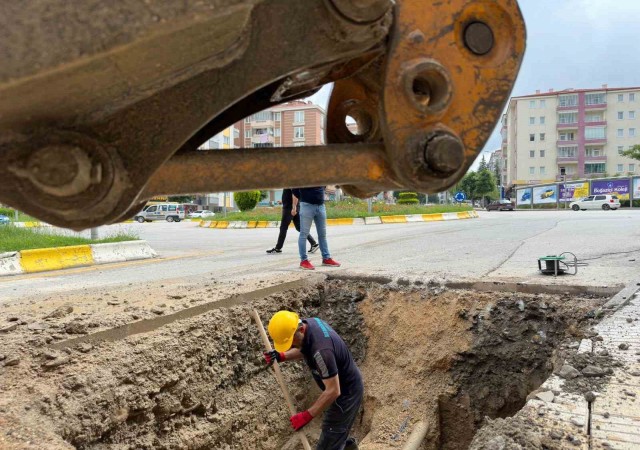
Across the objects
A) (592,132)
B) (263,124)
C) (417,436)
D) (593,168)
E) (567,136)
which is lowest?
(417,436)

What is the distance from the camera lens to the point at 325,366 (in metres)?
4.37

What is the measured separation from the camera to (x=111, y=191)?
130 centimetres

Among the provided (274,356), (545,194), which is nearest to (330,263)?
(274,356)

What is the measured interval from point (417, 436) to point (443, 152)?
14.0 feet

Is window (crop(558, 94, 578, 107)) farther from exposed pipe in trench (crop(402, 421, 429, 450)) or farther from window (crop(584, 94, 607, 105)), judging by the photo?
exposed pipe in trench (crop(402, 421, 429, 450))

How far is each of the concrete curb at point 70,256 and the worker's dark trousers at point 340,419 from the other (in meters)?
5.73

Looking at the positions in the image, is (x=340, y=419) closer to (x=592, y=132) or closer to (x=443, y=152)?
(x=443, y=152)

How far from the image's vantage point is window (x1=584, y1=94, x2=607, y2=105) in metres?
→ 74.0

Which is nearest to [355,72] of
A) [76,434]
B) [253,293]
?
[76,434]

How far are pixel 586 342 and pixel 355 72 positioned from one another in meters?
2.68

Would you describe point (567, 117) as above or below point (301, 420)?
above

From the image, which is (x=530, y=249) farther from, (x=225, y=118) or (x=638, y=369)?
(x=225, y=118)

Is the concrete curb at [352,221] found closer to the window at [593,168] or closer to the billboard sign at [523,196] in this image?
the billboard sign at [523,196]

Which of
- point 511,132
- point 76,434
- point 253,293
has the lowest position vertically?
point 76,434
